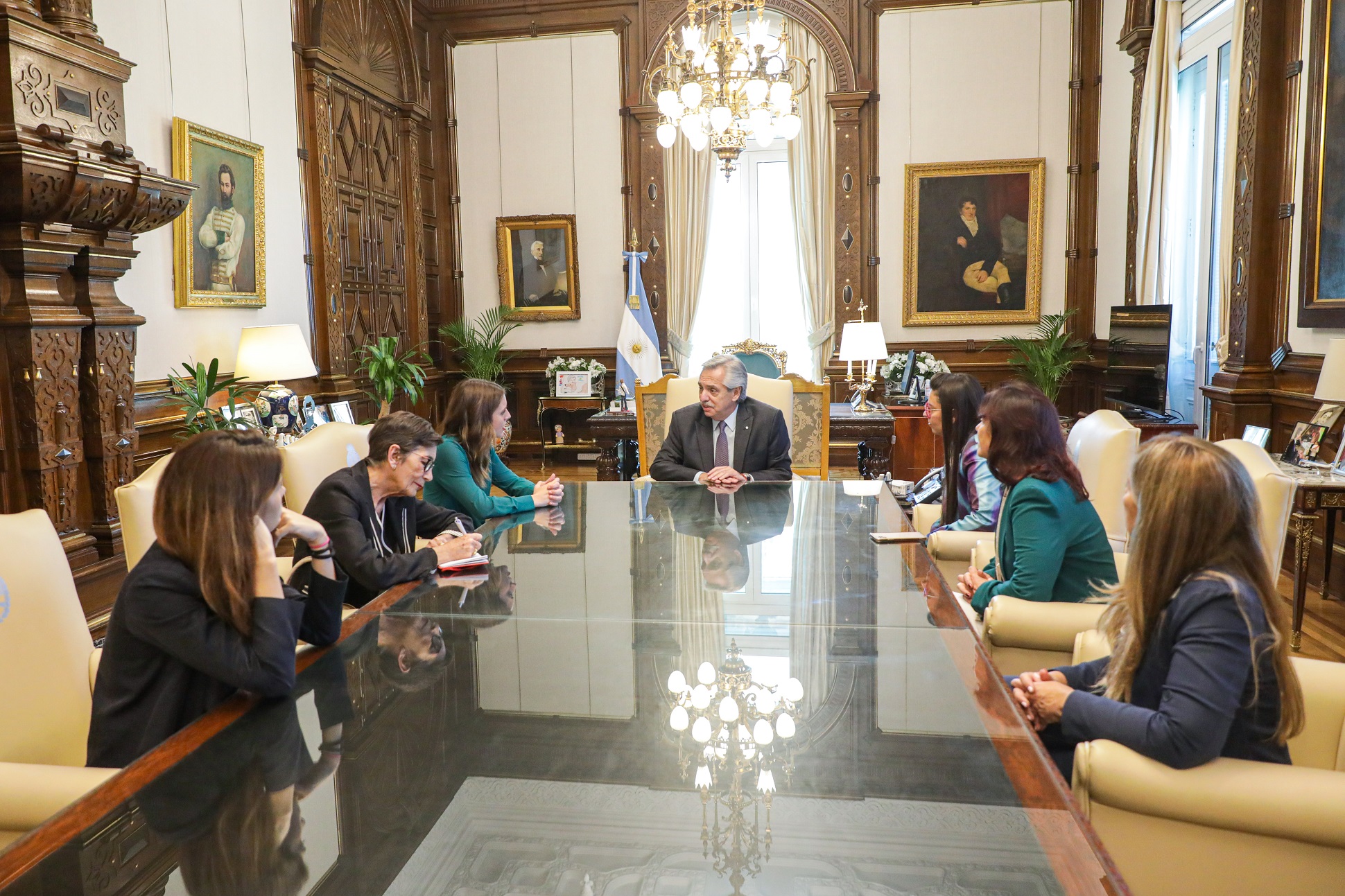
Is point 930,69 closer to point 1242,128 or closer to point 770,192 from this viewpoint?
point 770,192

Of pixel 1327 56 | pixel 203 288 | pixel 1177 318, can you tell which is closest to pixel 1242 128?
pixel 1327 56

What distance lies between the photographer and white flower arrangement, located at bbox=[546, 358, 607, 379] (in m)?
9.56

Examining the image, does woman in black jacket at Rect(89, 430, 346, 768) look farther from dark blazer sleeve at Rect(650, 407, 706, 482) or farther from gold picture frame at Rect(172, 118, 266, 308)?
gold picture frame at Rect(172, 118, 266, 308)

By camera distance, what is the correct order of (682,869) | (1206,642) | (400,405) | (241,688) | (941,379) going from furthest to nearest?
(400,405) → (941,379) → (241,688) → (1206,642) → (682,869)

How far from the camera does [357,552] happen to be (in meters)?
2.59

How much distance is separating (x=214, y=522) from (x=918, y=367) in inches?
277

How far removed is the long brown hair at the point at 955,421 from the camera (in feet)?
11.9

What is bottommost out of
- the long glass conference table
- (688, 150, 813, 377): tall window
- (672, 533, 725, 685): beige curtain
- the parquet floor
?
the parquet floor

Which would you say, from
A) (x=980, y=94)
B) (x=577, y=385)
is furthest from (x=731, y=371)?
(x=980, y=94)

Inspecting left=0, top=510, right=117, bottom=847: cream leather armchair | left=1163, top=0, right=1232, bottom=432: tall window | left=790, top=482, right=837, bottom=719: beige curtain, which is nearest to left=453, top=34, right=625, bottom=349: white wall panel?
left=1163, top=0, right=1232, bottom=432: tall window

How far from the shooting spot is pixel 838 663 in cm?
183

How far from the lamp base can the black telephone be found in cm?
334

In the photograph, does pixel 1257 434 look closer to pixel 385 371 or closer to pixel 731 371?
pixel 731 371

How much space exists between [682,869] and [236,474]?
3.62ft
